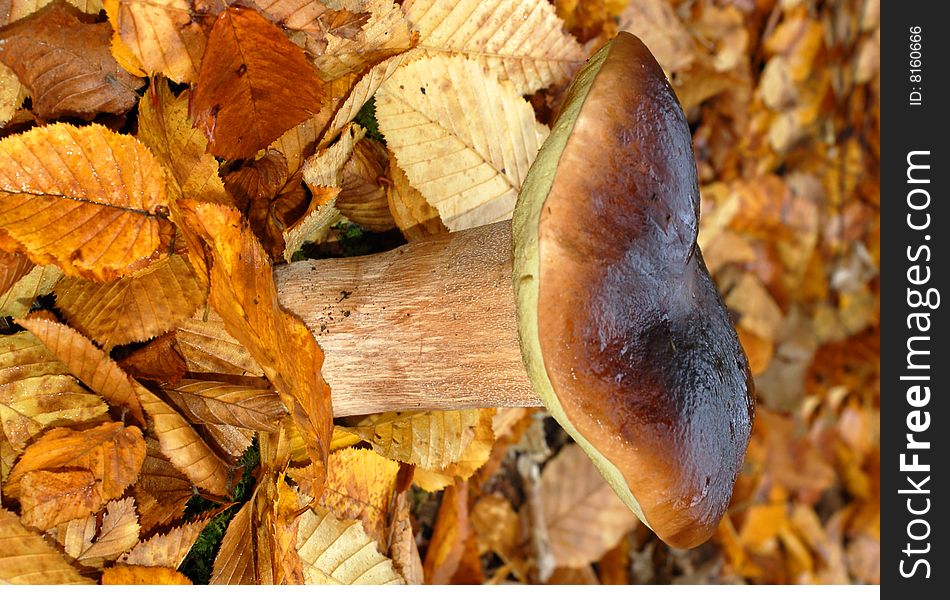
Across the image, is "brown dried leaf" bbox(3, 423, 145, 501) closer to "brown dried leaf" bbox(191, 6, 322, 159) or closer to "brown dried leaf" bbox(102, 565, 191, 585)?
"brown dried leaf" bbox(102, 565, 191, 585)

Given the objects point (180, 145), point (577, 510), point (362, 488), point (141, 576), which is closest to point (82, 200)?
point (180, 145)

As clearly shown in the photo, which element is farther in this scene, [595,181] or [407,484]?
[407,484]

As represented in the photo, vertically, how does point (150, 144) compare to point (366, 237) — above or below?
above

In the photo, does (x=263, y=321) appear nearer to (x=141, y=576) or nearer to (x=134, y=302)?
(x=134, y=302)

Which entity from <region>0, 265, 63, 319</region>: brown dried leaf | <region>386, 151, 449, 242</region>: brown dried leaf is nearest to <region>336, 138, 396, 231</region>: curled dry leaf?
<region>386, 151, 449, 242</region>: brown dried leaf

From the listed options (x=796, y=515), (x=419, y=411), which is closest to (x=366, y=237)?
(x=419, y=411)

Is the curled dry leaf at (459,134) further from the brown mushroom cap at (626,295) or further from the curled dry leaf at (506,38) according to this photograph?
the brown mushroom cap at (626,295)
